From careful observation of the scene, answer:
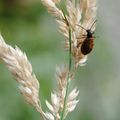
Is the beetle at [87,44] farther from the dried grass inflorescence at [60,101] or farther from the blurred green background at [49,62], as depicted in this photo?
the blurred green background at [49,62]

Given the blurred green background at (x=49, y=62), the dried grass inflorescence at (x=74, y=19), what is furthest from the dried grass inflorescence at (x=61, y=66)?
the blurred green background at (x=49, y=62)

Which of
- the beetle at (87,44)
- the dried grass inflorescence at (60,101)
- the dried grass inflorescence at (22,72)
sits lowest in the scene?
the dried grass inflorescence at (60,101)

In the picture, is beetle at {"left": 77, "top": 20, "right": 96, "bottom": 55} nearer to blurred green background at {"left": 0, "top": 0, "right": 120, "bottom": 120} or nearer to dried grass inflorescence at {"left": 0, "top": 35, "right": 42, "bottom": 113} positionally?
dried grass inflorescence at {"left": 0, "top": 35, "right": 42, "bottom": 113}

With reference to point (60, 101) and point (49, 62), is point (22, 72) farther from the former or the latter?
point (49, 62)

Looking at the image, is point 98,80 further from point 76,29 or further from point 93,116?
point 76,29

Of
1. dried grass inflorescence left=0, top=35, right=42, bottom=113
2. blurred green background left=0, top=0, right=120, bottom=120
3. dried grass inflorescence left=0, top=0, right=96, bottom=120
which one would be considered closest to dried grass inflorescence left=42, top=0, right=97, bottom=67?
dried grass inflorescence left=0, top=0, right=96, bottom=120

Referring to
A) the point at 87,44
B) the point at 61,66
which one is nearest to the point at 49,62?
the point at 87,44
